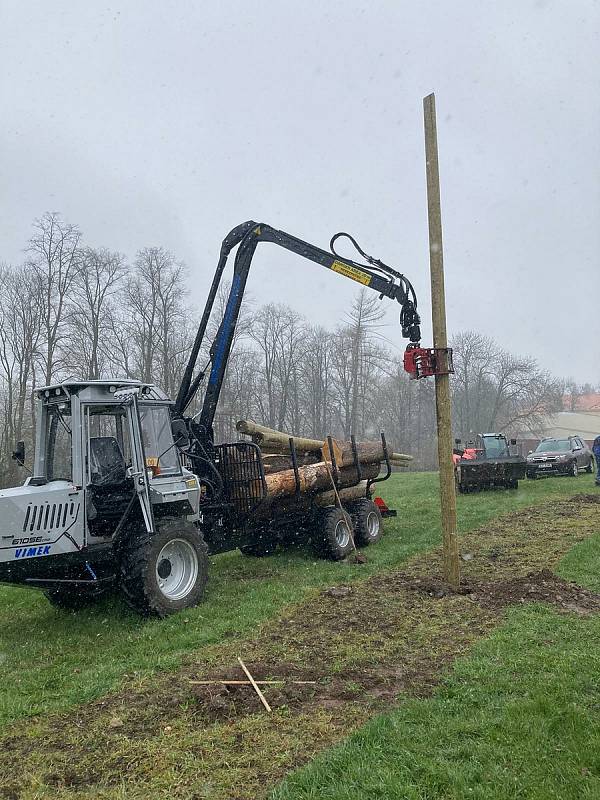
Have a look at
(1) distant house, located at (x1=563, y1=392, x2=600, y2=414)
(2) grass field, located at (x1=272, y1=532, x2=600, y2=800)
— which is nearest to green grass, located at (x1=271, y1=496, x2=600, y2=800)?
(2) grass field, located at (x1=272, y1=532, x2=600, y2=800)

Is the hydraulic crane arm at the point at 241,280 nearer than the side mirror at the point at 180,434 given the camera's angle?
No

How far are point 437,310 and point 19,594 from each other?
23.8 ft

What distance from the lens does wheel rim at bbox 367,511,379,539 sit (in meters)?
11.9

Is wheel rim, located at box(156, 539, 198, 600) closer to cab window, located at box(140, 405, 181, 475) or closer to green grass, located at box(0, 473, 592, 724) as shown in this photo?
green grass, located at box(0, 473, 592, 724)

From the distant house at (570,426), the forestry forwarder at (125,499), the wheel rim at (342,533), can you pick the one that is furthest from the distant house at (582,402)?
the forestry forwarder at (125,499)

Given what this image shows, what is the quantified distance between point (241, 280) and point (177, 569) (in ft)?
15.7

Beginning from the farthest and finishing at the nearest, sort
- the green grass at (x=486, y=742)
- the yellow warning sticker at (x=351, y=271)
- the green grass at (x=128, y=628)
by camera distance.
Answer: the yellow warning sticker at (x=351, y=271) → the green grass at (x=128, y=628) → the green grass at (x=486, y=742)

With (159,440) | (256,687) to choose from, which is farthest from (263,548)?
(256,687)

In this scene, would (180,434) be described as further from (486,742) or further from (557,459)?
(557,459)

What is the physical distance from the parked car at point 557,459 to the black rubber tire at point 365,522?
1224 cm

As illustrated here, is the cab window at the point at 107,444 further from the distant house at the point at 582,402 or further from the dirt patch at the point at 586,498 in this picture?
the distant house at the point at 582,402

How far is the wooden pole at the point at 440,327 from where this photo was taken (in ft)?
26.0

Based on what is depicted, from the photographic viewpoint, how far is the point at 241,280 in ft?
34.0

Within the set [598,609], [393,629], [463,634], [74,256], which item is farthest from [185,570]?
[74,256]
